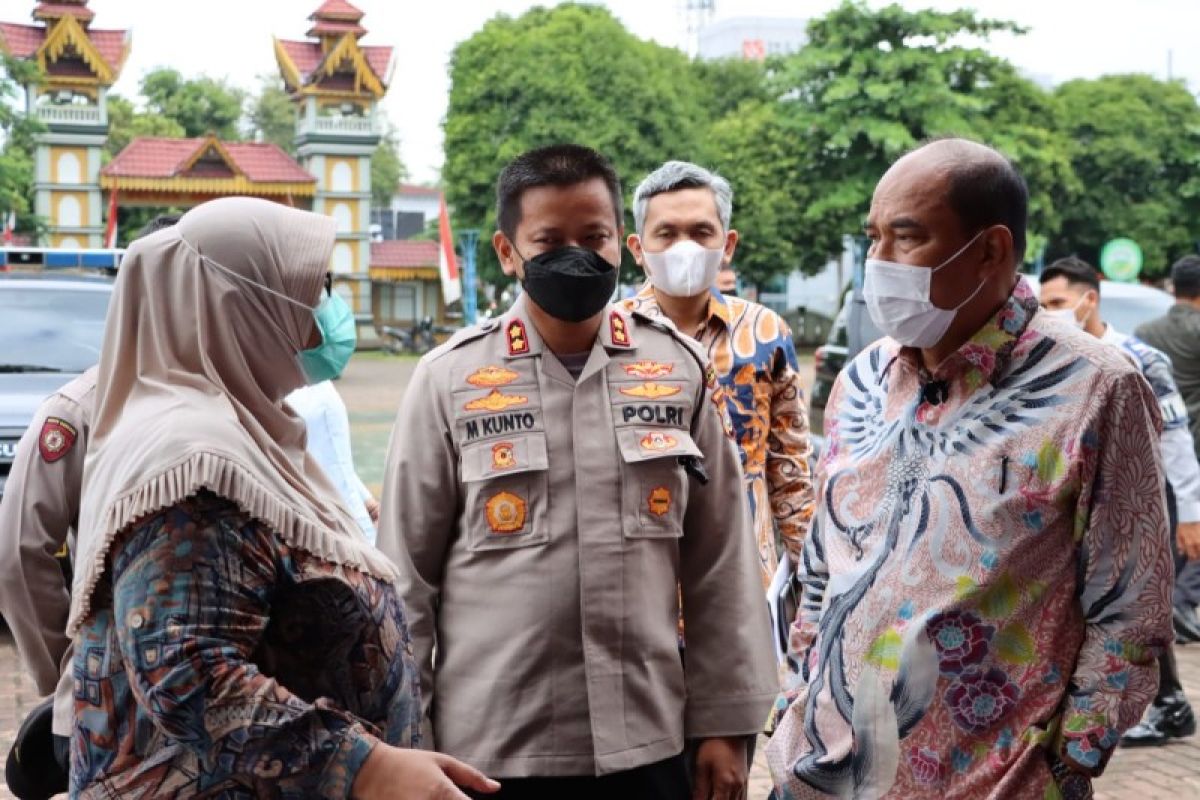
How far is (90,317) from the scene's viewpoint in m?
9.29

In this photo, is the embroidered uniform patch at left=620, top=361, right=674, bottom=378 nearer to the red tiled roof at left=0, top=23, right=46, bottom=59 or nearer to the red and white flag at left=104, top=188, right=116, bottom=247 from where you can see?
the red and white flag at left=104, top=188, right=116, bottom=247

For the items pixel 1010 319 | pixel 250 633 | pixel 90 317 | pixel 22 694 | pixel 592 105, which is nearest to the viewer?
pixel 250 633

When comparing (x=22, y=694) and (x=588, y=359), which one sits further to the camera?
(x=22, y=694)

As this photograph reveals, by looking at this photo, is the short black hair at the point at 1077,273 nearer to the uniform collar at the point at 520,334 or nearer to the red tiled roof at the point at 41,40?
the uniform collar at the point at 520,334

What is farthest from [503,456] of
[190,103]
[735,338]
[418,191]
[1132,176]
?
[418,191]

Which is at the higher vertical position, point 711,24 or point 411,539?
point 711,24

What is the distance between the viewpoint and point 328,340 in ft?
8.98

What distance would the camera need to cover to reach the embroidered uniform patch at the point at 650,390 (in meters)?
→ 2.99

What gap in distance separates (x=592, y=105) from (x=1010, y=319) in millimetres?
41527

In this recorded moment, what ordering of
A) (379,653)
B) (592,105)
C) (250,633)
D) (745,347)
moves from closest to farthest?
1. (250,633)
2. (379,653)
3. (745,347)
4. (592,105)

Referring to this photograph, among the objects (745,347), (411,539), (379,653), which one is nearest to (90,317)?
(745,347)

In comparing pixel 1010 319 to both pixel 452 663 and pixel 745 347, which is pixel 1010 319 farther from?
pixel 745 347

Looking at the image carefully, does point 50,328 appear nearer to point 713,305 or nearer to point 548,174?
point 713,305

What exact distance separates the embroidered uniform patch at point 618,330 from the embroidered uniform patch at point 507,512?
0.41 meters
